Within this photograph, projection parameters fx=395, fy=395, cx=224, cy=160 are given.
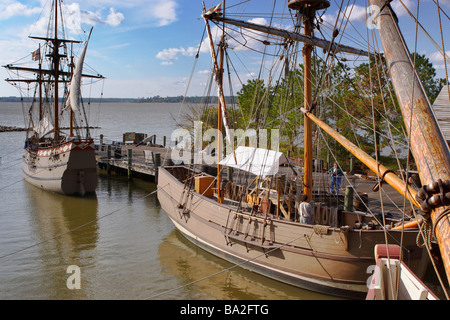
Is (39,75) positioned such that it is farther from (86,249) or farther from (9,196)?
(86,249)

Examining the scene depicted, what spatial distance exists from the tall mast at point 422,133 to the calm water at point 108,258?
893 cm

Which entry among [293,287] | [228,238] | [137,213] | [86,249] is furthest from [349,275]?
[137,213]

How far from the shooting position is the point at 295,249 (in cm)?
1147

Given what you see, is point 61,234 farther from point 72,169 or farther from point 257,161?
point 257,161

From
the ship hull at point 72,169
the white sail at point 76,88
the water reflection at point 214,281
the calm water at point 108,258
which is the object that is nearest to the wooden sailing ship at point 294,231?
the water reflection at point 214,281

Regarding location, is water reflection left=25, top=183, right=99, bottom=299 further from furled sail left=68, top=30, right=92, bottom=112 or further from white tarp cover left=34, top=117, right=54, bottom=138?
furled sail left=68, top=30, right=92, bottom=112

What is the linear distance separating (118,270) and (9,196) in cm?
1580

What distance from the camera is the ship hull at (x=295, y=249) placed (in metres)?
10.6

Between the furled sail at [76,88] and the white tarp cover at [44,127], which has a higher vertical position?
the furled sail at [76,88]

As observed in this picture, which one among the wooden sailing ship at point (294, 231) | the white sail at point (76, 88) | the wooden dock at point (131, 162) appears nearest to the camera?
the wooden sailing ship at point (294, 231)

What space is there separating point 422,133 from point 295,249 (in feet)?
27.7

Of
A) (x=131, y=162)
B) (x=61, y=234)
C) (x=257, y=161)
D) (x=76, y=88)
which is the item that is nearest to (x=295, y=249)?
(x=257, y=161)

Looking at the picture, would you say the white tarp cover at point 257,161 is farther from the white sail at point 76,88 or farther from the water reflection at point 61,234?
the white sail at point 76,88
